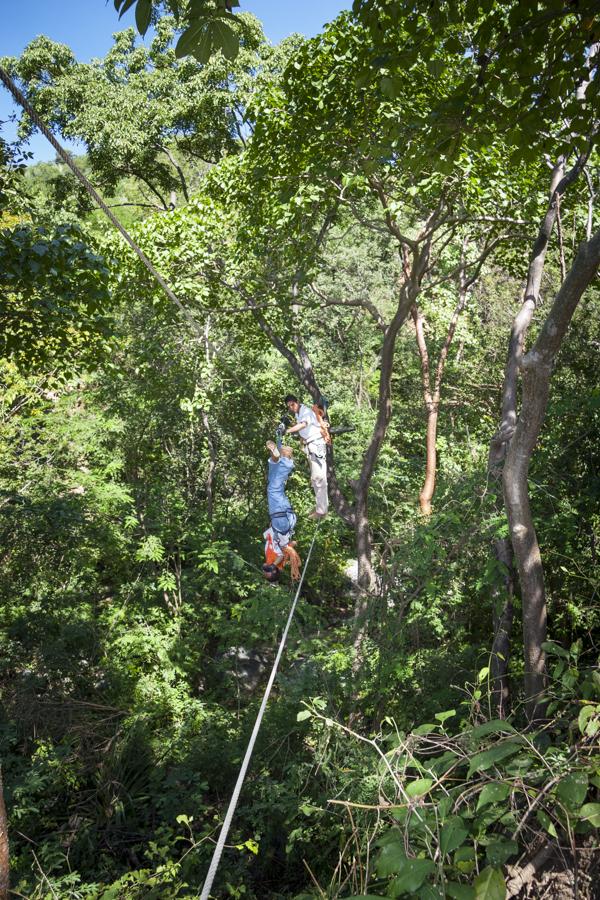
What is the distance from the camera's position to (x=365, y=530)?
772 centimetres

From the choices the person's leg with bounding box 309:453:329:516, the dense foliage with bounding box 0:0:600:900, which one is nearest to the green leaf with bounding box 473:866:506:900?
the dense foliage with bounding box 0:0:600:900

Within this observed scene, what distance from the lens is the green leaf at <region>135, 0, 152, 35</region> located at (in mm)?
1863

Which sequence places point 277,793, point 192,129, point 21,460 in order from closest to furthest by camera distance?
point 277,793 → point 21,460 → point 192,129

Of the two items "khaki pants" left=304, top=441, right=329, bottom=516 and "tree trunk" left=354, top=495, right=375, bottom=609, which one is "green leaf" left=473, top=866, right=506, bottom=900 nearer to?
"khaki pants" left=304, top=441, right=329, bottom=516

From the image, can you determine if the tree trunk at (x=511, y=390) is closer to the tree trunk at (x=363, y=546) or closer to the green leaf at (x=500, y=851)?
the tree trunk at (x=363, y=546)

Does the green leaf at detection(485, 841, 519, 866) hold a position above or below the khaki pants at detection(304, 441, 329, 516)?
below

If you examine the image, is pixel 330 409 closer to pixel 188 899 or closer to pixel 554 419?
pixel 554 419

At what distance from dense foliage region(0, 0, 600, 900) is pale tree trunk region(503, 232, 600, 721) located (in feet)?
0.09

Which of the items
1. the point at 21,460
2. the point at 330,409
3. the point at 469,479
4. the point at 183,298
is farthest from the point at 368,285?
the point at 469,479

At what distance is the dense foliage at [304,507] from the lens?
285 centimetres

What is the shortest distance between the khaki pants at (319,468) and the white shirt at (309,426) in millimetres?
61

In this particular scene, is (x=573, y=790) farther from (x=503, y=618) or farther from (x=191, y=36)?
(x=503, y=618)

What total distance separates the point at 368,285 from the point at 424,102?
941 centimetres

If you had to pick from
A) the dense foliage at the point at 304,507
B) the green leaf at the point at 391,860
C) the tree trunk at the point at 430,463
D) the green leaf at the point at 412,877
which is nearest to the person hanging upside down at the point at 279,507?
the dense foliage at the point at 304,507
